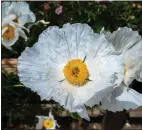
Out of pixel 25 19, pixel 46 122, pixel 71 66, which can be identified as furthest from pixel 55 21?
pixel 71 66

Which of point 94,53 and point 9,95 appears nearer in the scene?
point 94,53

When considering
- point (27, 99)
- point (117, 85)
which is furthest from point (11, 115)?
point (117, 85)

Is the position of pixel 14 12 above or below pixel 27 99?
above

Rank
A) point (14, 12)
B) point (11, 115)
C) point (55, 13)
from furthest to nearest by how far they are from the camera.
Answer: point (55, 13) → point (11, 115) → point (14, 12)

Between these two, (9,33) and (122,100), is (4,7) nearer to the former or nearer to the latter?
(9,33)

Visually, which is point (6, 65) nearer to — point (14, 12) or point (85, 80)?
point (14, 12)

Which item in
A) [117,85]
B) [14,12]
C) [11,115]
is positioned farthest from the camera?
[11,115]

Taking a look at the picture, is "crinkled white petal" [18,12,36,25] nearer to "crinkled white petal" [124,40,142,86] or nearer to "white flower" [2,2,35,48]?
"white flower" [2,2,35,48]

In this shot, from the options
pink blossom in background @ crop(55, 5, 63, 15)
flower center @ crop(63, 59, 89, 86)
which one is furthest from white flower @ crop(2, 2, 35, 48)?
flower center @ crop(63, 59, 89, 86)
